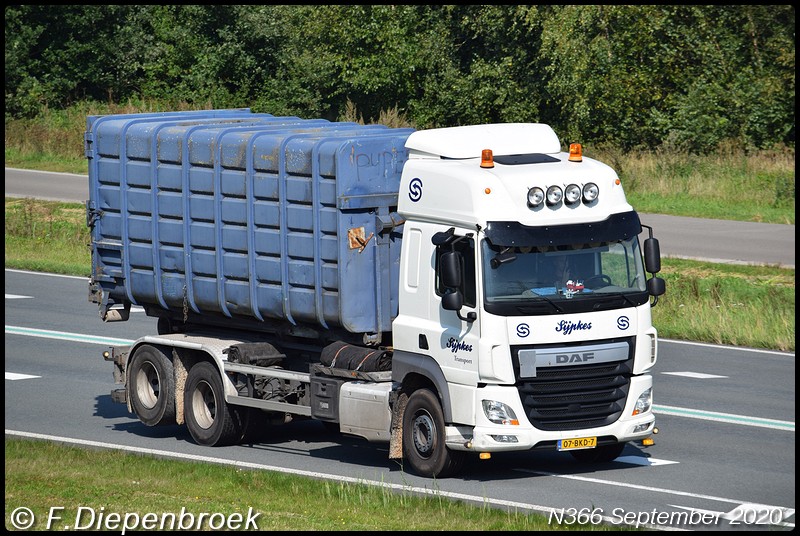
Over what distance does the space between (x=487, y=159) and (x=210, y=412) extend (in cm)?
469

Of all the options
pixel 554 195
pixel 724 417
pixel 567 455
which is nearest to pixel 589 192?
pixel 554 195

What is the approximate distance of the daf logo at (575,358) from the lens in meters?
12.9

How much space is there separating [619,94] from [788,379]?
25571 mm

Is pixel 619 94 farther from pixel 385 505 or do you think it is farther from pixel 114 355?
pixel 385 505

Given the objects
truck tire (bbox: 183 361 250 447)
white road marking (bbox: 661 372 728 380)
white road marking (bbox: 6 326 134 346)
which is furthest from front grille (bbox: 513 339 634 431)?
white road marking (bbox: 6 326 134 346)

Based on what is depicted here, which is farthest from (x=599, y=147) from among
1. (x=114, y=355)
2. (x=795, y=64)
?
(x=114, y=355)

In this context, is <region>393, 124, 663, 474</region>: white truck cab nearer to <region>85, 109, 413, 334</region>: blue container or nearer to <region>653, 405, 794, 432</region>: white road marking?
<region>85, 109, 413, 334</region>: blue container

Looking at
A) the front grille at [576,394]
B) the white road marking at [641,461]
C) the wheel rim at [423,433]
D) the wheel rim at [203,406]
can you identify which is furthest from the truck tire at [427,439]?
the wheel rim at [203,406]

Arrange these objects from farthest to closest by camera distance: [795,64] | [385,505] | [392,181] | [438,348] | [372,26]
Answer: [372,26], [795,64], [392,181], [438,348], [385,505]

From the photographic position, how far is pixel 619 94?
4350 cm

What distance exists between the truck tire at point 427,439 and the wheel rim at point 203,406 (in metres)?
2.86

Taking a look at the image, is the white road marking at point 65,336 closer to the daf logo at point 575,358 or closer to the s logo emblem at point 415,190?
the s logo emblem at point 415,190

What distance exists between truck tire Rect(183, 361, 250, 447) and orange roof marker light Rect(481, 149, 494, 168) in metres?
4.10

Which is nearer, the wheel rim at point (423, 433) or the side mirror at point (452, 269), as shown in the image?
the side mirror at point (452, 269)
